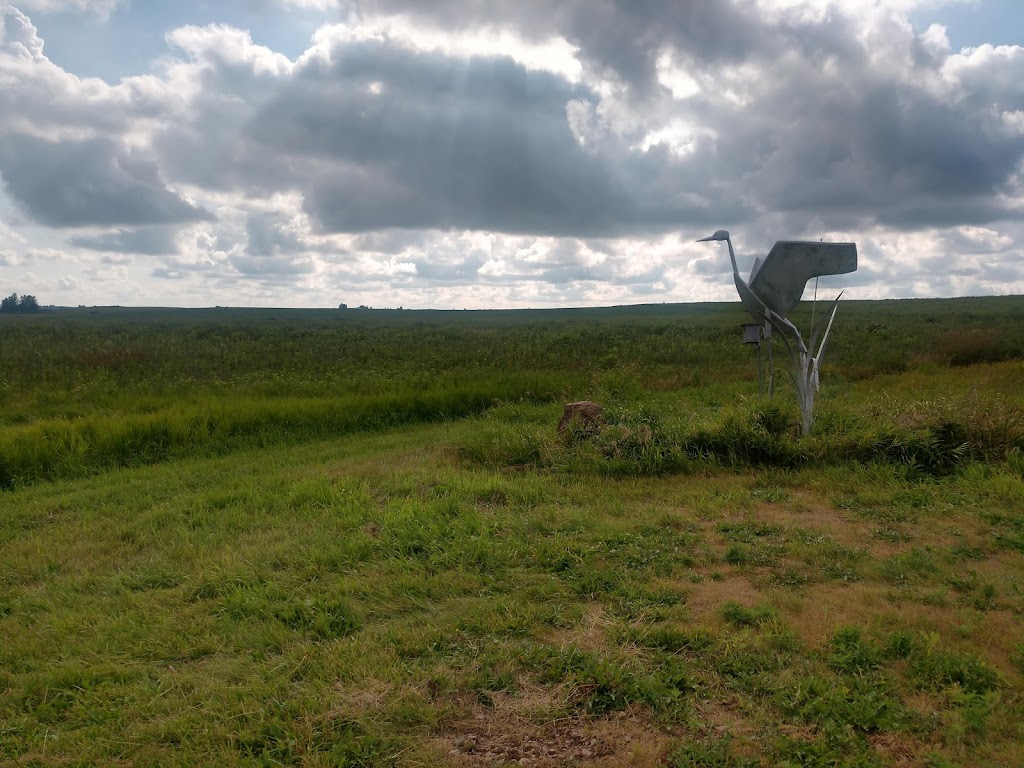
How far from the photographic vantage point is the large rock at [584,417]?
8.77m

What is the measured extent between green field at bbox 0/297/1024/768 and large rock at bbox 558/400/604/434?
0.64ft

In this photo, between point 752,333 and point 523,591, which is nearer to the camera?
point 523,591

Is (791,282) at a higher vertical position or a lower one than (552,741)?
higher

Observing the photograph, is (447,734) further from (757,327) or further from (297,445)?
(297,445)

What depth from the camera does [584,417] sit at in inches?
354

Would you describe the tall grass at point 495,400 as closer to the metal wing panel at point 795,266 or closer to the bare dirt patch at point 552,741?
the metal wing panel at point 795,266

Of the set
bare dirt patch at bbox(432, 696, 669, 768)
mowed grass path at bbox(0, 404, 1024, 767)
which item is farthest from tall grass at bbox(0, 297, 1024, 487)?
bare dirt patch at bbox(432, 696, 669, 768)

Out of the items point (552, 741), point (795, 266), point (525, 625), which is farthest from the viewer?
point (795, 266)

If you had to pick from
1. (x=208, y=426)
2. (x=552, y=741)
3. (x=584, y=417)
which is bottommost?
(x=552, y=741)

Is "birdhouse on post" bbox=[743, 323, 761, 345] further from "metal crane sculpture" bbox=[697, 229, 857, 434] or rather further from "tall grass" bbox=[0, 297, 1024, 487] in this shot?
"tall grass" bbox=[0, 297, 1024, 487]

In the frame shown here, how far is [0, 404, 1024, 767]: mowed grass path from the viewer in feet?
10.2

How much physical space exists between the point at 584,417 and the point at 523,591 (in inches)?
180

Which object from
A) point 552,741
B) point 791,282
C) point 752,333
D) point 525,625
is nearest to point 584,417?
point 752,333

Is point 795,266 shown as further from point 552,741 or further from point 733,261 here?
point 552,741
